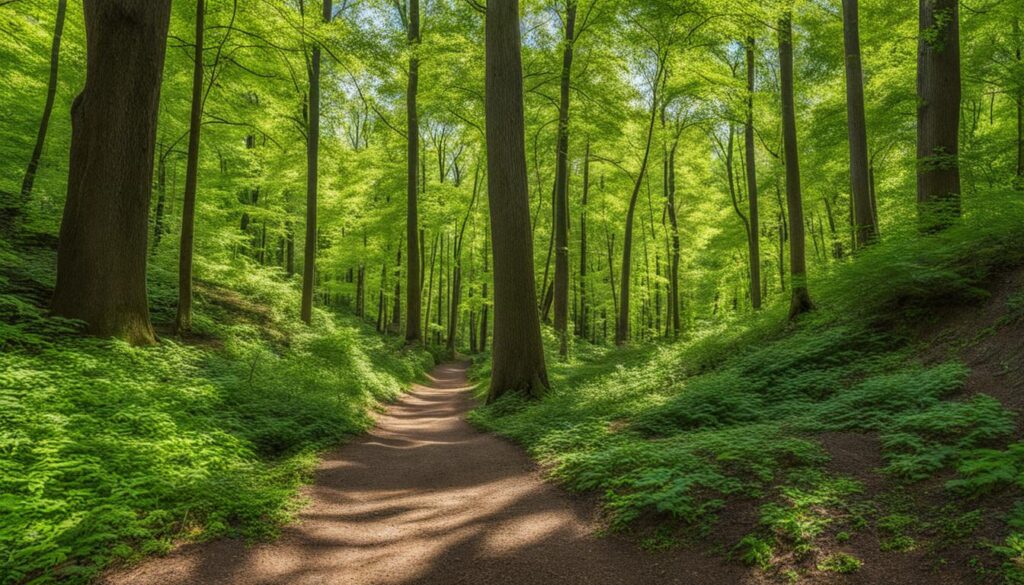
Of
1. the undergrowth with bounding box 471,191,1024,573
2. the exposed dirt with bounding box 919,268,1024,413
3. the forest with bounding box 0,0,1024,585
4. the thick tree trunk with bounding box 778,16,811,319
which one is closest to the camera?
the forest with bounding box 0,0,1024,585

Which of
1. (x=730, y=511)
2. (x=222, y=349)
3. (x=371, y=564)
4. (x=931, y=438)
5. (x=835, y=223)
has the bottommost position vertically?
(x=371, y=564)

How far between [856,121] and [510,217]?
7.75 meters

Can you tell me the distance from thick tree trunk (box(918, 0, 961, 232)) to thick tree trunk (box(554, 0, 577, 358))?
8.24 meters

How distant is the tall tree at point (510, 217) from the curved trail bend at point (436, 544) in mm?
3050

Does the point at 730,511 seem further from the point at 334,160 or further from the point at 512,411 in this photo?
the point at 334,160

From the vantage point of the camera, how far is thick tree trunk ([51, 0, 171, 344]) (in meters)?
6.36

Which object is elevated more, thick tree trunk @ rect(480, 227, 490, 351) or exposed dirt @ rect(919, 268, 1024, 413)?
thick tree trunk @ rect(480, 227, 490, 351)

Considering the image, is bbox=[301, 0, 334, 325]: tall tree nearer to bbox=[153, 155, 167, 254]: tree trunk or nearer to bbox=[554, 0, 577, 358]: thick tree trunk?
bbox=[153, 155, 167, 254]: tree trunk

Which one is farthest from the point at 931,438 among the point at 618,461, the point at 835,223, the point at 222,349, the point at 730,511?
the point at 835,223

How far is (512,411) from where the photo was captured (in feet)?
28.0

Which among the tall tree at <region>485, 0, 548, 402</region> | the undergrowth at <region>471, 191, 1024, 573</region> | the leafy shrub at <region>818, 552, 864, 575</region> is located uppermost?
the tall tree at <region>485, 0, 548, 402</region>

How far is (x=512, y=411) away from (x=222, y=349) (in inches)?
216

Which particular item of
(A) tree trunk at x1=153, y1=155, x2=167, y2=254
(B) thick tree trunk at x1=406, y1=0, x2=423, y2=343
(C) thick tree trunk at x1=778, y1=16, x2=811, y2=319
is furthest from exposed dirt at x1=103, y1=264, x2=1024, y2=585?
(B) thick tree trunk at x1=406, y1=0, x2=423, y2=343

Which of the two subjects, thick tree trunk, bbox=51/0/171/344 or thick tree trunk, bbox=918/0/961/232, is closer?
thick tree trunk, bbox=51/0/171/344
